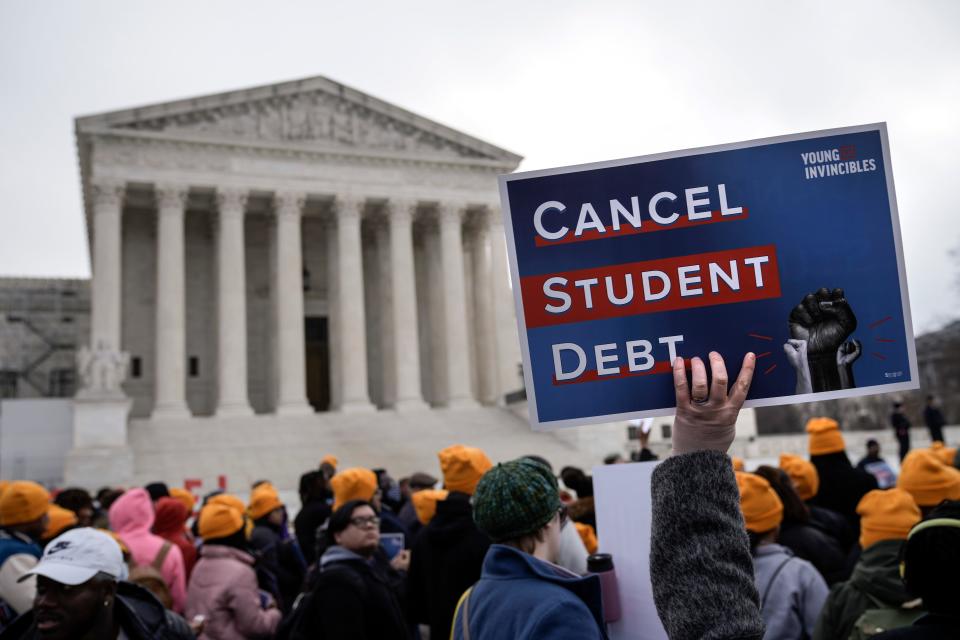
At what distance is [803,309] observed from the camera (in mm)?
2641

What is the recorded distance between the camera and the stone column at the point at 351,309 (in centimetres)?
3662

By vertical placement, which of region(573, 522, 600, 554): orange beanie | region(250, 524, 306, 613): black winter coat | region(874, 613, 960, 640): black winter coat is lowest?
region(250, 524, 306, 613): black winter coat

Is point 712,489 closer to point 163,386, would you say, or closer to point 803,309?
point 803,309

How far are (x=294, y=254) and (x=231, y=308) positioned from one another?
3783 millimetres

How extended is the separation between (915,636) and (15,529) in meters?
6.25

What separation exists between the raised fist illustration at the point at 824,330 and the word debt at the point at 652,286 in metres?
0.12

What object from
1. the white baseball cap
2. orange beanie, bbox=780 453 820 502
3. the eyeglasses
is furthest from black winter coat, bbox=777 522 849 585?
the white baseball cap

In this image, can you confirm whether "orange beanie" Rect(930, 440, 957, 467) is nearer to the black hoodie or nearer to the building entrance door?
the black hoodie

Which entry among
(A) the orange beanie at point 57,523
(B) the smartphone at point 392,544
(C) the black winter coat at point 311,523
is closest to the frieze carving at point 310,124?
(A) the orange beanie at point 57,523

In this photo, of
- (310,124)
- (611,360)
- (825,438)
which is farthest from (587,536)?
(310,124)

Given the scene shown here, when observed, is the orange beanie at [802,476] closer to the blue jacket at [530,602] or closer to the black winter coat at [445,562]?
the black winter coat at [445,562]

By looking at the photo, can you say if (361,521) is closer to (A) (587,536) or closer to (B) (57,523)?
(A) (587,536)

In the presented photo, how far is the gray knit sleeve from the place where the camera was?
1984mm

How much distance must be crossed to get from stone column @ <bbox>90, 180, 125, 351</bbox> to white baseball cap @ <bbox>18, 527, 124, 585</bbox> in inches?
1236
